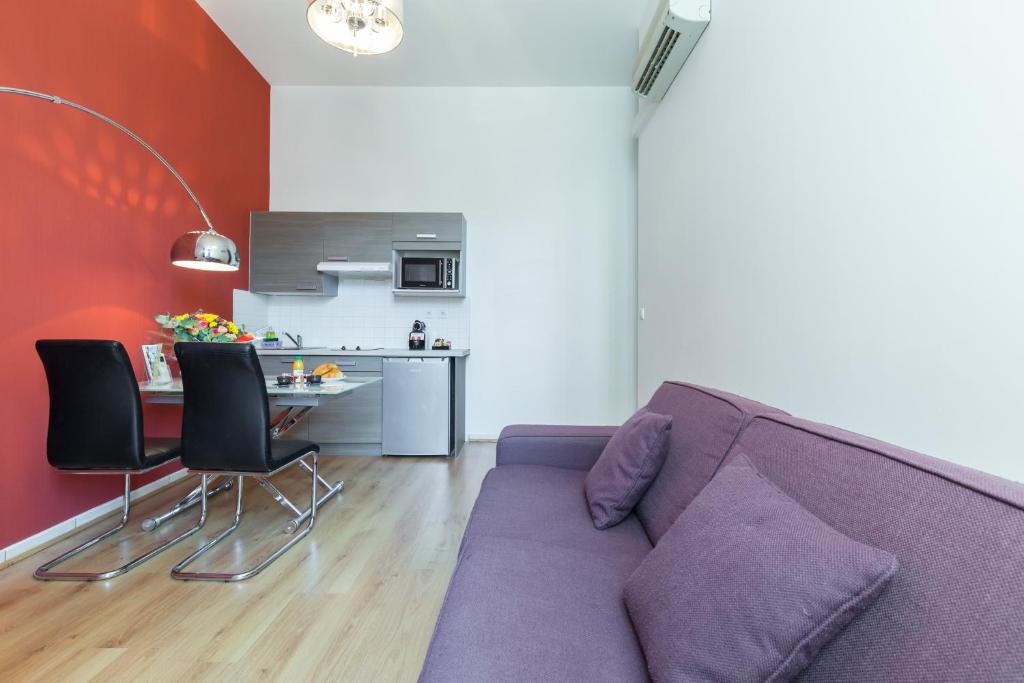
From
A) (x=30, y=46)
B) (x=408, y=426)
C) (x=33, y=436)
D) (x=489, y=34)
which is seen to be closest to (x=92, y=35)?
(x=30, y=46)

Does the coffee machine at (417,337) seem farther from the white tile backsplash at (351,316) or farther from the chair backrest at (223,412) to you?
the chair backrest at (223,412)

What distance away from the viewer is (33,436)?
2.29 meters

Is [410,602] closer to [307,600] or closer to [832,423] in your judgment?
[307,600]

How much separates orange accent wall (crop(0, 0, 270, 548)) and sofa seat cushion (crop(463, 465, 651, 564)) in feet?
7.48

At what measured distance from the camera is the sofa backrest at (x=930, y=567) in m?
0.53

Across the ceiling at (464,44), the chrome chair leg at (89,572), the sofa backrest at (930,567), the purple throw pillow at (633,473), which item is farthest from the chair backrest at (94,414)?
the ceiling at (464,44)

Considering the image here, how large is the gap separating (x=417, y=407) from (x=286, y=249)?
6.11 feet

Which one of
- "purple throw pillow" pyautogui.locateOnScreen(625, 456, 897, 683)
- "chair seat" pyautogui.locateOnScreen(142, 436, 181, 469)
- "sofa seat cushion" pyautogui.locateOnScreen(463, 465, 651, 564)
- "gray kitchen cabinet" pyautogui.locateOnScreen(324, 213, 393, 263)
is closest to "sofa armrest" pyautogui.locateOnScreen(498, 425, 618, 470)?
"sofa seat cushion" pyautogui.locateOnScreen(463, 465, 651, 564)

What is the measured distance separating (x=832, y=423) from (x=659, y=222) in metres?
Answer: 2.02

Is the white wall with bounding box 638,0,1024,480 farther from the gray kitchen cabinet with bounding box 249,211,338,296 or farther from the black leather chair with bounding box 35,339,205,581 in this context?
the gray kitchen cabinet with bounding box 249,211,338,296

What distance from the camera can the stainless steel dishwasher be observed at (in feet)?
13.1

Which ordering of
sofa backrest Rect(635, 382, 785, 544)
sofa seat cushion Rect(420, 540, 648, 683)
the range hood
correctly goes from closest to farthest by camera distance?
sofa seat cushion Rect(420, 540, 648, 683), sofa backrest Rect(635, 382, 785, 544), the range hood

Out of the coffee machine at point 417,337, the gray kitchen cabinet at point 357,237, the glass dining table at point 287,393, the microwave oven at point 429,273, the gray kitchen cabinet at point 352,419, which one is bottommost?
the gray kitchen cabinet at point 352,419

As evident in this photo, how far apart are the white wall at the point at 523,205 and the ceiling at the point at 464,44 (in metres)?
0.20
